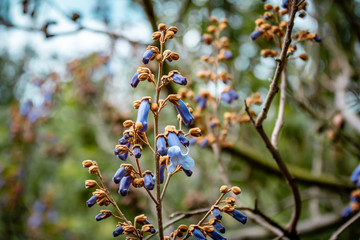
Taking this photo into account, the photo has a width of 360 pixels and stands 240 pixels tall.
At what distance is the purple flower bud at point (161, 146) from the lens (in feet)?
4.14

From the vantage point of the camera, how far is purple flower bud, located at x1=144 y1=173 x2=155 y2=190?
1329 millimetres

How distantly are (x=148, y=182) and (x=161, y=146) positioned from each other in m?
0.18

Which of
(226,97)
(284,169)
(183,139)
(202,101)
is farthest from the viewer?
(202,101)

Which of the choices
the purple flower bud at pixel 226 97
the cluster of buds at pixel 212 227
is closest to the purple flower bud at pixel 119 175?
the cluster of buds at pixel 212 227

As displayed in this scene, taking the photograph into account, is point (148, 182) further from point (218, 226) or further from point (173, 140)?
point (218, 226)

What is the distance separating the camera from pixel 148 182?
1349mm

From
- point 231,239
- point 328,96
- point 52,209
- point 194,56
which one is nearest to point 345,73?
point 328,96

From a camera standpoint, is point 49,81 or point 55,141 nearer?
point 49,81

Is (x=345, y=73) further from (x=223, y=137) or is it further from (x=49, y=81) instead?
(x=49, y=81)

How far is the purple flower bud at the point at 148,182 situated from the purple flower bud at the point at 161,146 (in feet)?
0.52

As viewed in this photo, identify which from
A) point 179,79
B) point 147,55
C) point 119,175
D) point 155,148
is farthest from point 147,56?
point 119,175

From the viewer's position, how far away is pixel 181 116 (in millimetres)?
1464

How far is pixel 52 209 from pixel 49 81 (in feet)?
8.91

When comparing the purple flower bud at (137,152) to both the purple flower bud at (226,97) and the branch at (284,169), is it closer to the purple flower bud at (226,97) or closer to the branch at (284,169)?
the branch at (284,169)
